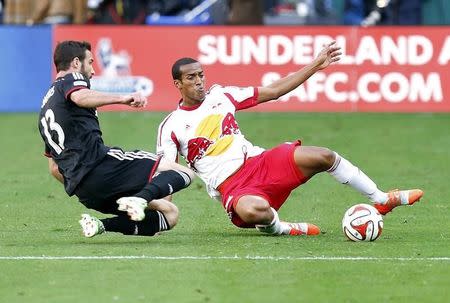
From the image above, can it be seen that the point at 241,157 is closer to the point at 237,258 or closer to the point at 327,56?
the point at 327,56

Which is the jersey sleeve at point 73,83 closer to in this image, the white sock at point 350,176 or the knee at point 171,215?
the knee at point 171,215

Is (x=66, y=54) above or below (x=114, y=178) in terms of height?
above

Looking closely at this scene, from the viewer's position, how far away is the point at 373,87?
77.7 ft

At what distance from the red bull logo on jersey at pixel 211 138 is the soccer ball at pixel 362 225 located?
4.20ft

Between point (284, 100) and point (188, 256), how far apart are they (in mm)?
13806

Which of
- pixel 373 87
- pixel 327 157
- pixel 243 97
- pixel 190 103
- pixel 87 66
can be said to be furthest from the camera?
pixel 373 87

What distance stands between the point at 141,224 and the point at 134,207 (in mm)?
1040

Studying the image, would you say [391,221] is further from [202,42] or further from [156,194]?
[202,42]

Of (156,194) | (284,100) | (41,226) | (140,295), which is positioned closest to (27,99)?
(284,100)

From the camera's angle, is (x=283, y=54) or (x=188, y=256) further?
(x=283, y=54)

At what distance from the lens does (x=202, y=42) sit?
2411cm

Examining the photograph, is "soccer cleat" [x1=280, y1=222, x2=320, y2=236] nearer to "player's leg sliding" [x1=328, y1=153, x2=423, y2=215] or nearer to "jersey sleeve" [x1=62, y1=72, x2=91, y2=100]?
"player's leg sliding" [x1=328, y1=153, x2=423, y2=215]

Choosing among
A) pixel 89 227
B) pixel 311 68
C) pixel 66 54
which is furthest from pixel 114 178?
pixel 311 68

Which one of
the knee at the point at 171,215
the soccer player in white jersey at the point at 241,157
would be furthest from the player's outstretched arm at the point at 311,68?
the knee at the point at 171,215
